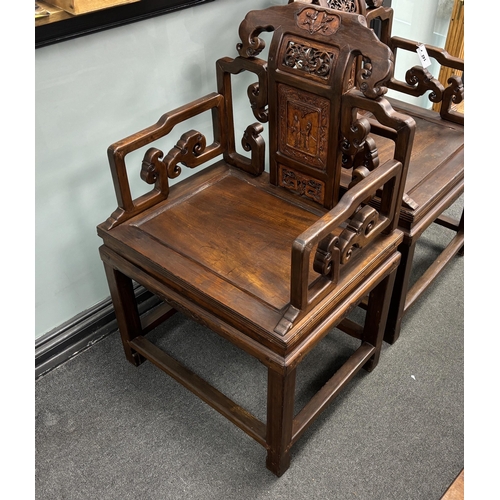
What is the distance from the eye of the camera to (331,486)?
1375 mm

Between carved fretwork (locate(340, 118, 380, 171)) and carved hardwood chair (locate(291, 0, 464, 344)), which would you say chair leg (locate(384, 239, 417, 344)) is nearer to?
carved hardwood chair (locate(291, 0, 464, 344))

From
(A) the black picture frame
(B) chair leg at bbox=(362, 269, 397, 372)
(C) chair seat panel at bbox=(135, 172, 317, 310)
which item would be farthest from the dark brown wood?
(A) the black picture frame

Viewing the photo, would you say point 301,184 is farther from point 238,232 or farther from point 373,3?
point 373,3

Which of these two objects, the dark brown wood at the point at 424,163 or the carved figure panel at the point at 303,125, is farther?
the dark brown wood at the point at 424,163

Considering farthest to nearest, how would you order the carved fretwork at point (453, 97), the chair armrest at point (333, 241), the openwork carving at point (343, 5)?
1. the carved fretwork at point (453, 97)
2. the openwork carving at point (343, 5)
3. the chair armrest at point (333, 241)

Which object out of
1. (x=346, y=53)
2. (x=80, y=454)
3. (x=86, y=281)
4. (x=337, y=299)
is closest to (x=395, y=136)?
(x=346, y=53)

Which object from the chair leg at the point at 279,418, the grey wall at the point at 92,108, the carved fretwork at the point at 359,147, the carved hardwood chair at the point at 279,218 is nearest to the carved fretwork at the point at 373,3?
the grey wall at the point at 92,108

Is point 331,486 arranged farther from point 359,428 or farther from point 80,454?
point 80,454

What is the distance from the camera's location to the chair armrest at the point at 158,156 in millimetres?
1303

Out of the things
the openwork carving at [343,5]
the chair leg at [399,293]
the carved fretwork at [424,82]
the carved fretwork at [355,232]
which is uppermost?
the openwork carving at [343,5]

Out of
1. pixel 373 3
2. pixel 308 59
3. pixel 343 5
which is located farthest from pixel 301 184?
pixel 373 3

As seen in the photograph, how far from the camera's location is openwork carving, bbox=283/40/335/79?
4.04 ft

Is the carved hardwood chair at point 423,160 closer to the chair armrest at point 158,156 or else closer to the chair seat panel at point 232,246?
the chair seat panel at point 232,246

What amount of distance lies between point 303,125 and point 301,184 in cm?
17
